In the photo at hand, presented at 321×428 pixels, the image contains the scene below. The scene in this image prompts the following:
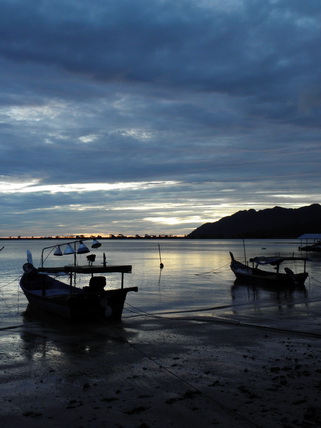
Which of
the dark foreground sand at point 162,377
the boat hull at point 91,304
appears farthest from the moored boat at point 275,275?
the dark foreground sand at point 162,377

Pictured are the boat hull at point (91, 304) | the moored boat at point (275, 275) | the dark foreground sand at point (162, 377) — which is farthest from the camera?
the moored boat at point (275, 275)

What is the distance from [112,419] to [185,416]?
1.48 m

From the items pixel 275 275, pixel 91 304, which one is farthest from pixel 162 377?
pixel 275 275

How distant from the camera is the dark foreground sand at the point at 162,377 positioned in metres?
8.47

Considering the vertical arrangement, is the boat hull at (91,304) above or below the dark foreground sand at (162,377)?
above

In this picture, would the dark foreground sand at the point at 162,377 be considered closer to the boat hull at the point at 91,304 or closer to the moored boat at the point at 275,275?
the boat hull at the point at 91,304

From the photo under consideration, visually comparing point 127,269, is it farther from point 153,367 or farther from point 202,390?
point 202,390

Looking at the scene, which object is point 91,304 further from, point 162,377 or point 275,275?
point 275,275

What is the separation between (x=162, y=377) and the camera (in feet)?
36.4

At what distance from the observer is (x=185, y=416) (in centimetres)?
845

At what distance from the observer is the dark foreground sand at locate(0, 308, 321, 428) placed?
27.8ft

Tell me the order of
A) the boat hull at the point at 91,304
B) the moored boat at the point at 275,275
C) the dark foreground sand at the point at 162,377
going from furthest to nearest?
the moored boat at the point at 275,275
the boat hull at the point at 91,304
the dark foreground sand at the point at 162,377

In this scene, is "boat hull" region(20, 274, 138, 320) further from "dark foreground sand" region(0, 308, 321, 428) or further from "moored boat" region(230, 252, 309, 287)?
"moored boat" region(230, 252, 309, 287)

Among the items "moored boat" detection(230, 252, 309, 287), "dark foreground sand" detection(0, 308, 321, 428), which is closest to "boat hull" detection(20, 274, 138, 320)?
"dark foreground sand" detection(0, 308, 321, 428)
